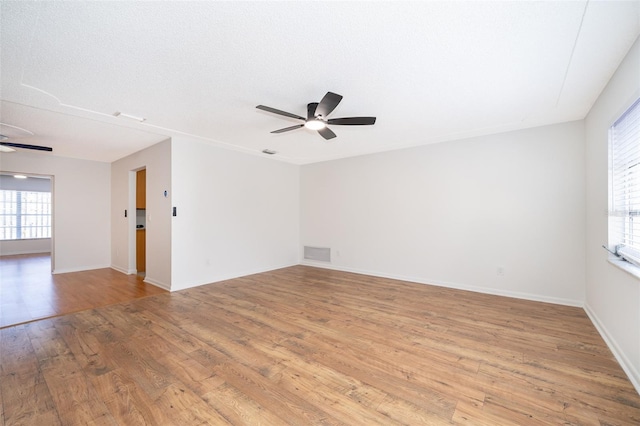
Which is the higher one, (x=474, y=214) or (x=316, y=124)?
(x=316, y=124)

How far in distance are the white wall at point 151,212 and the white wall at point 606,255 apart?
5.44 m

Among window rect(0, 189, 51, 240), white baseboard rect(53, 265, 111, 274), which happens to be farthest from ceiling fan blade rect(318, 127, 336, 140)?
window rect(0, 189, 51, 240)

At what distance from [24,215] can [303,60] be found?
11581mm

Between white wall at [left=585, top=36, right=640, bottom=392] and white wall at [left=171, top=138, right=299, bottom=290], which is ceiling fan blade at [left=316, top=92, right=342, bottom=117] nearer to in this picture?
white wall at [left=585, top=36, right=640, bottom=392]

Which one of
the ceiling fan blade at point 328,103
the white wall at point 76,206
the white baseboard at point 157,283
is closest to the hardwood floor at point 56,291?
the white baseboard at point 157,283

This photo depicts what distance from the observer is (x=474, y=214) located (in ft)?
14.4

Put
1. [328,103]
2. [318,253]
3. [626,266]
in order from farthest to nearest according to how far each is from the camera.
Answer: [318,253] → [328,103] → [626,266]

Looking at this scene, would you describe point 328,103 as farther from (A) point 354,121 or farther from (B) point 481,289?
(B) point 481,289

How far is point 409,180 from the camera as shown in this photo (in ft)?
16.6

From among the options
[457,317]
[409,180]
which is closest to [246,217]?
[409,180]

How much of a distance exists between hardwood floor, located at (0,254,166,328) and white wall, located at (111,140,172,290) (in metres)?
0.29

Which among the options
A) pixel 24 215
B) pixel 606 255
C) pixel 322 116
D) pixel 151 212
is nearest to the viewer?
pixel 606 255

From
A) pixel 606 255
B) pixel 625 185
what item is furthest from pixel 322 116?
pixel 606 255

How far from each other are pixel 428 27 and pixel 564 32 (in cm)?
101
